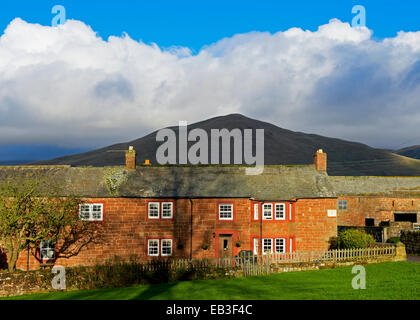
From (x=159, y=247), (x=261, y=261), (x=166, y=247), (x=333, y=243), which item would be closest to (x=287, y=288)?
(x=261, y=261)

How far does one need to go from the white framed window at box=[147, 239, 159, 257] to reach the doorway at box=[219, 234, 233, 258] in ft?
20.1

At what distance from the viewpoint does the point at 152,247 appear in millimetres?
39469

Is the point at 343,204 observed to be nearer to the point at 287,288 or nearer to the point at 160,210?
the point at 160,210

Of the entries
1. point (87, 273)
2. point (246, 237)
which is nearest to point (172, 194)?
point (246, 237)

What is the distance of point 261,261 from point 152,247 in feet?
43.1

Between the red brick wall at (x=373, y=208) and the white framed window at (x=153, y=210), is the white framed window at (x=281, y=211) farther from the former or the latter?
the red brick wall at (x=373, y=208)

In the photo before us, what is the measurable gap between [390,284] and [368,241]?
15.5 m

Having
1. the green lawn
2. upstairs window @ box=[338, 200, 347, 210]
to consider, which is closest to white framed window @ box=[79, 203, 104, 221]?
the green lawn

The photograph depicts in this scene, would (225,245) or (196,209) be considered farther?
(225,245)
